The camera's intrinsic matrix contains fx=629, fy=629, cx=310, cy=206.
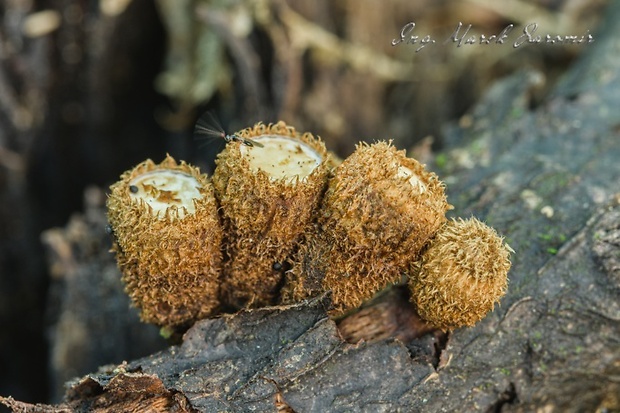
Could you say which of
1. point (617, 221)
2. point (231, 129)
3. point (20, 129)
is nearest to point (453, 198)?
point (617, 221)

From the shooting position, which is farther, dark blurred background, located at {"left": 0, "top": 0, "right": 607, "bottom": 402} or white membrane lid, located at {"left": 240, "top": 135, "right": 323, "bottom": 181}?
dark blurred background, located at {"left": 0, "top": 0, "right": 607, "bottom": 402}

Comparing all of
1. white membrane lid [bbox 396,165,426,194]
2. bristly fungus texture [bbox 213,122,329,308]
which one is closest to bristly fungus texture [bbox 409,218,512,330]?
white membrane lid [bbox 396,165,426,194]

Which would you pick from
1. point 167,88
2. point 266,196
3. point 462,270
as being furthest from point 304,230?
point 167,88

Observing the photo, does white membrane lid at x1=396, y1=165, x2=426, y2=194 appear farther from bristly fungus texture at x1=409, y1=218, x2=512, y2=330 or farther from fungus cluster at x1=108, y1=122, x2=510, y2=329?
bristly fungus texture at x1=409, y1=218, x2=512, y2=330

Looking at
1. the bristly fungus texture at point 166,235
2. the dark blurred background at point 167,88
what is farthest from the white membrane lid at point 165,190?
the dark blurred background at point 167,88

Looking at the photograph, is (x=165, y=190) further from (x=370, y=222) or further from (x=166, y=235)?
(x=370, y=222)

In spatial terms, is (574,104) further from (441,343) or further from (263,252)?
(263,252)
